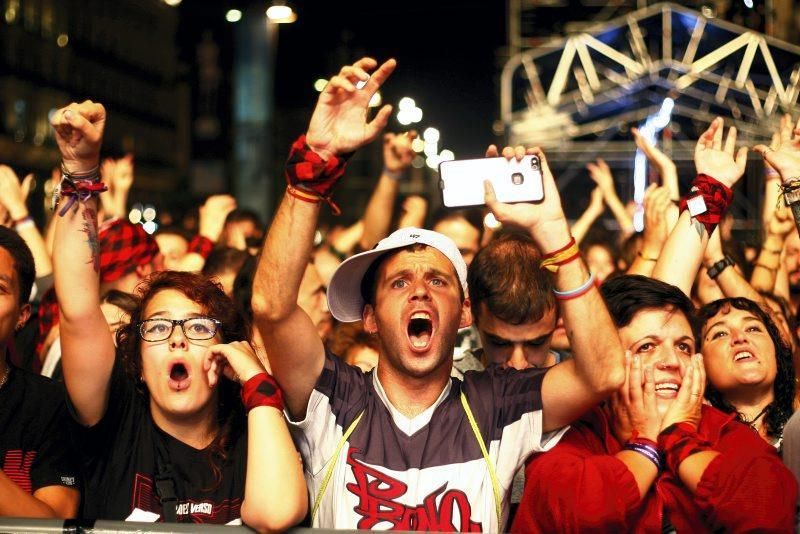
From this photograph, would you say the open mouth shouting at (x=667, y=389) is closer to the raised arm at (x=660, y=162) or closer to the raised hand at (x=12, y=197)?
the raised arm at (x=660, y=162)

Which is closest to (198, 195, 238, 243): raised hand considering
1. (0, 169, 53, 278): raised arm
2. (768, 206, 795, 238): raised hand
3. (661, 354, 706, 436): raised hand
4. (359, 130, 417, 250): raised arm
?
(359, 130, 417, 250): raised arm

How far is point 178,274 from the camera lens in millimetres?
3826

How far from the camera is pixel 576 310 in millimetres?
3342

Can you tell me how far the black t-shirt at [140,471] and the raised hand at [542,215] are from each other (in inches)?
43.6

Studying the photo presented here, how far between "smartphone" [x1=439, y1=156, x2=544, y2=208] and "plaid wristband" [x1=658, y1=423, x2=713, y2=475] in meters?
0.78

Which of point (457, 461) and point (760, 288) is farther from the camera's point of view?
point (760, 288)

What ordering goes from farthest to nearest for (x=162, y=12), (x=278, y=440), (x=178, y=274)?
(x=162, y=12)
(x=178, y=274)
(x=278, y=440)

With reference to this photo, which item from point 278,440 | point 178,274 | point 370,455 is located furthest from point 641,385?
point 178,274

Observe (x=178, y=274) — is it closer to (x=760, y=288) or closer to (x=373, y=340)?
(x=373, y=340)

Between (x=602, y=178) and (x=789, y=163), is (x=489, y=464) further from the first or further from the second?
(x=602, y=178)

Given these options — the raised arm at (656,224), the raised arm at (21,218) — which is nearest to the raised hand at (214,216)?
the raised arm at (21,218)

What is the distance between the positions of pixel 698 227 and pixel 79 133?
2155mm

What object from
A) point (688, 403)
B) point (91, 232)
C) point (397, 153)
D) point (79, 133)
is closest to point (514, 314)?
point (688, 403)

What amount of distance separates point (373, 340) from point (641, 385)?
1906mm
